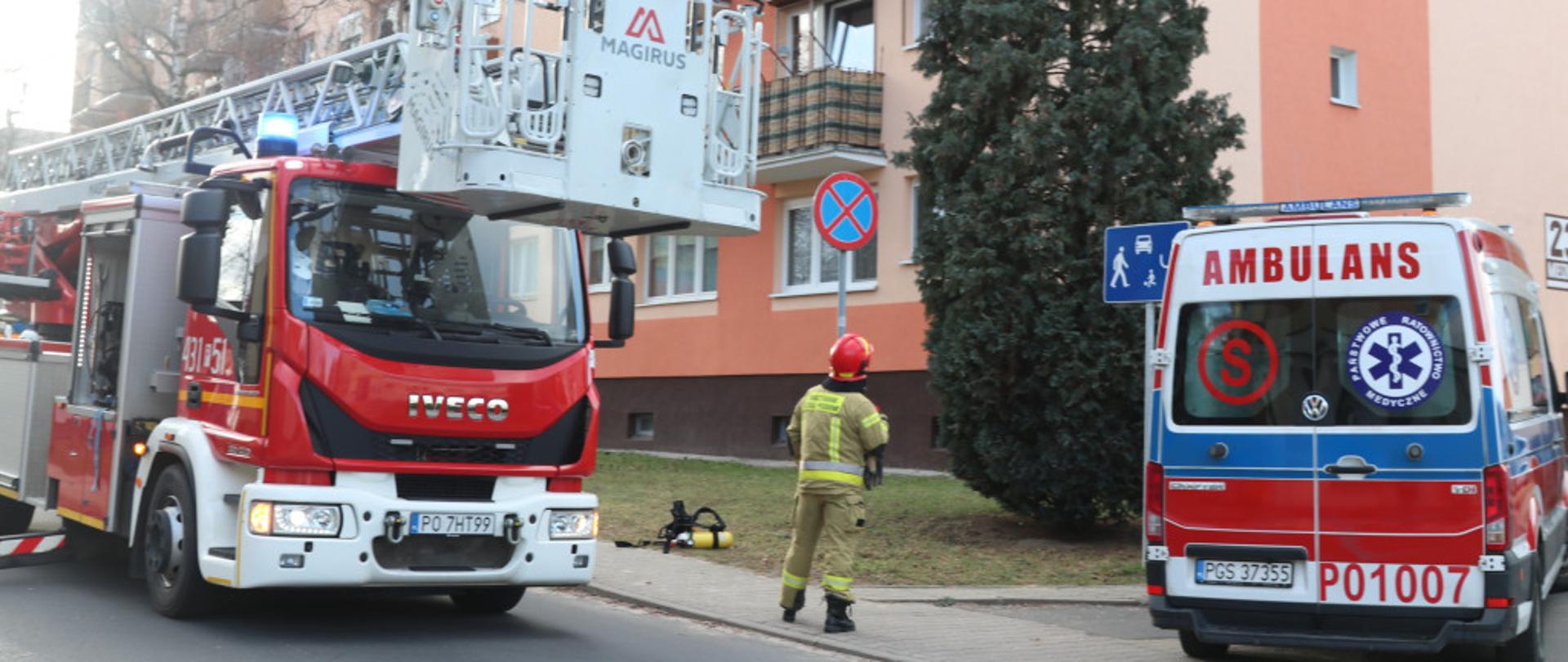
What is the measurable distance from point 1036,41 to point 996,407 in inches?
124

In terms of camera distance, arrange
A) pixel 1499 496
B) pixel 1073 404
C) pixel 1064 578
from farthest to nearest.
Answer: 1. pixel 1073 404
2. pixel 1064 578
3. pixel 1499 496

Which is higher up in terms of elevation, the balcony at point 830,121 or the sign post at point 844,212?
the balcony at point 830,121

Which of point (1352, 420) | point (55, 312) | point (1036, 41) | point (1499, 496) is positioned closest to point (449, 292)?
point (55, 312)

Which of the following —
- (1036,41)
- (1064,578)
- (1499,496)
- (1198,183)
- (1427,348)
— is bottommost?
(1064,578)

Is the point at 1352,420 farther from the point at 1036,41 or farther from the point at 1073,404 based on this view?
the point at 1036,41

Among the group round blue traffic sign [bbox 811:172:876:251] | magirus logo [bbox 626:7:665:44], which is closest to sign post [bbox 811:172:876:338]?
round blue traffic sign [bbox 811:172:876:251]

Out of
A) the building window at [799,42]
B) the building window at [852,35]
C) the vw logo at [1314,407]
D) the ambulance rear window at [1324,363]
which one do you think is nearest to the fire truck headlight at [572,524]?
the ambulance rear window at [1324,363]

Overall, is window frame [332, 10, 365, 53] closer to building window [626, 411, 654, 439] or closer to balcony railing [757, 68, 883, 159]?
building window [626, 411, 654, 439]

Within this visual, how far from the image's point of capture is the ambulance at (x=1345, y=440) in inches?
291

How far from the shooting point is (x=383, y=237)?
27.8 feet

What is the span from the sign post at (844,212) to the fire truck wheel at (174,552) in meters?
4.11

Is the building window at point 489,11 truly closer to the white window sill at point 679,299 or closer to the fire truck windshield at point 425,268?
the fire truck windshield at point 425,268

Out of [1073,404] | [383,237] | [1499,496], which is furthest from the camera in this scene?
[1073,404]

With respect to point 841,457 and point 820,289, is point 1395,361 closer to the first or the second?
point 841,457
